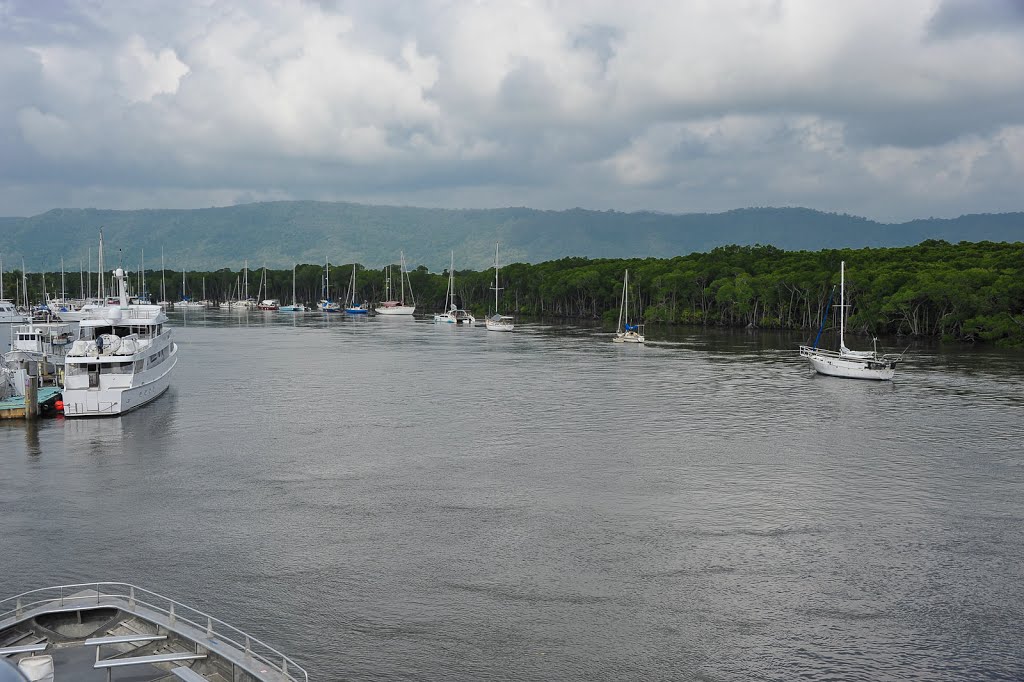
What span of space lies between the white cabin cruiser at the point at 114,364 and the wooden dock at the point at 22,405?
286 centimetres

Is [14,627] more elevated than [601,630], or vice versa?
[14,627]

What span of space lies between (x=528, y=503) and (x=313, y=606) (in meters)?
14.0

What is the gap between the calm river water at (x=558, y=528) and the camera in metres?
25.6

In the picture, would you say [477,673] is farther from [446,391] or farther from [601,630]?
[446,391]

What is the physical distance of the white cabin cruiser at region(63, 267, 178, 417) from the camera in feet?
204

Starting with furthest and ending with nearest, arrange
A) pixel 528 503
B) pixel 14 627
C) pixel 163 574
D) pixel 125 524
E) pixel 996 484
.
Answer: pixel 996 484 < pixel 528 503 < pixel 125 524 < pixel 163 574 < pixel 14 627

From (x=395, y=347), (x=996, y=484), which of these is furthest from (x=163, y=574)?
(x=395, y=347)

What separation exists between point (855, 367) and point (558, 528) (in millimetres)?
62071

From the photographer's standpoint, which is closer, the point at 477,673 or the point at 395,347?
the point at 477,673

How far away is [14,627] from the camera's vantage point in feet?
71.5

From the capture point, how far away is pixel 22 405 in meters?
62.8

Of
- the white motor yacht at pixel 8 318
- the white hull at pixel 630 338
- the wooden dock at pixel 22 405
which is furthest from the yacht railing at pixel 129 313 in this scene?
the white motor yacht at pixel 8 318

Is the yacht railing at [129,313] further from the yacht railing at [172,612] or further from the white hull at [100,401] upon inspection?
the yacht railing at [172,612]

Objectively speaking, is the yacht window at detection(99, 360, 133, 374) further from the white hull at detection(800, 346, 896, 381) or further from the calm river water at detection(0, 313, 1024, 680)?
the white hull at detection(800, 346, 896, 381)
